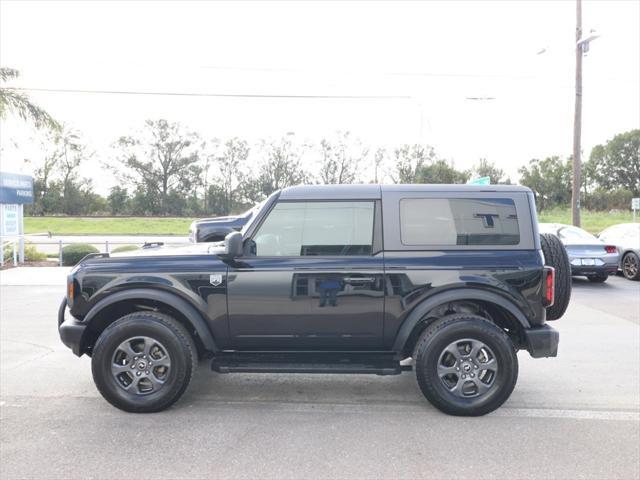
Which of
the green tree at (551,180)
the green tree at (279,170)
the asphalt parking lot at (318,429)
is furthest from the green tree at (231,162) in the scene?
the asphalt parking lot at (318,429)

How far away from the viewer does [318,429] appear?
3.83 m

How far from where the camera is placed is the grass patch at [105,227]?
35.6 meters

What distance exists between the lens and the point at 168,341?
4039 mm

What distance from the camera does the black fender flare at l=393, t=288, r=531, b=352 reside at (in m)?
4.05

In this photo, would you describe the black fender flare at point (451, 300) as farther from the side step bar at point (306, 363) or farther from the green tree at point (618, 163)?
the green tree at point (618, 163)

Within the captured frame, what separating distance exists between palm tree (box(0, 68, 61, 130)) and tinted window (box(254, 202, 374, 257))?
1503 cm

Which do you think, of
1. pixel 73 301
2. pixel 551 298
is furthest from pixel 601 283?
pixel 73 301

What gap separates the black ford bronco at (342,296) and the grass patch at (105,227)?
103 feet

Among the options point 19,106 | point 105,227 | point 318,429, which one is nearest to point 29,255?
point 19,106

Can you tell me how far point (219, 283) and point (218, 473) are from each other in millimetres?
1462

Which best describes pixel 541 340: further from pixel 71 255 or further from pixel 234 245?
pixel 71 255

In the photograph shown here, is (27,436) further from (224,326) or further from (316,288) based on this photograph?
(316,288)

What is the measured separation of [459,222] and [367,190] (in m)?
0.81

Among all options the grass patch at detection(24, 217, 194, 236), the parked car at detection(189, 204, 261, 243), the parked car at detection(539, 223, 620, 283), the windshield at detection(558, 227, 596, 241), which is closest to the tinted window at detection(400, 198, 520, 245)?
the parked car at detection(189, 204, 261, 243)
